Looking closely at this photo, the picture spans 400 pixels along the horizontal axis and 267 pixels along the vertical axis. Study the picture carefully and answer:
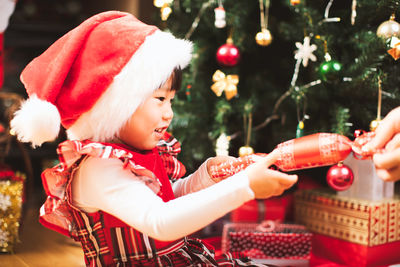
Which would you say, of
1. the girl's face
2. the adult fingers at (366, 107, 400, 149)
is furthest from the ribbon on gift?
the girl's face

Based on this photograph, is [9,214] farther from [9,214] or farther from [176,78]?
[176,78]

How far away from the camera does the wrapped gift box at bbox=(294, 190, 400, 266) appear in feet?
3.87

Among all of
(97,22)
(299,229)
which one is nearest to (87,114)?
(97,22)

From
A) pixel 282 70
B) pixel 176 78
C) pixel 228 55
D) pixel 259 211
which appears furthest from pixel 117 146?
pixel 282 70

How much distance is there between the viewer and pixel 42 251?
4.33 feet

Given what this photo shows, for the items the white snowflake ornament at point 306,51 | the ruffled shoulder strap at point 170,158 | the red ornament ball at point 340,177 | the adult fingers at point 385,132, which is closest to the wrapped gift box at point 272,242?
the red ornament ball at point 340,177

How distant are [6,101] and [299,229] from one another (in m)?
1.63

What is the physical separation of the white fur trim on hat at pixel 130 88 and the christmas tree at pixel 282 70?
461 mm

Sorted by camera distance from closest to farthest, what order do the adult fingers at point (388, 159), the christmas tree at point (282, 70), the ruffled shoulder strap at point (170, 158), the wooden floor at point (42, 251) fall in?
1. the adult fingers at point (388, 159)
2. the ruffled shoulder strap at point (170, 158)
3. the christmas tree at point (282, 70)
4. the wooden floor at point (42, 251)

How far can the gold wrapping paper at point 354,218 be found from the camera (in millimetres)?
1178

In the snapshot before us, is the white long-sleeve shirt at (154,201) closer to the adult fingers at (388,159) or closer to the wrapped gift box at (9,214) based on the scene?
the adult fingers at (388,159)

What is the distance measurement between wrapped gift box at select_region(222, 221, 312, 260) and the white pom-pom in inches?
25.9

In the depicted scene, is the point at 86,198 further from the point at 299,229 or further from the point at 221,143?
the point at 299,229

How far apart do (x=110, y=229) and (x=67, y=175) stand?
13cm
